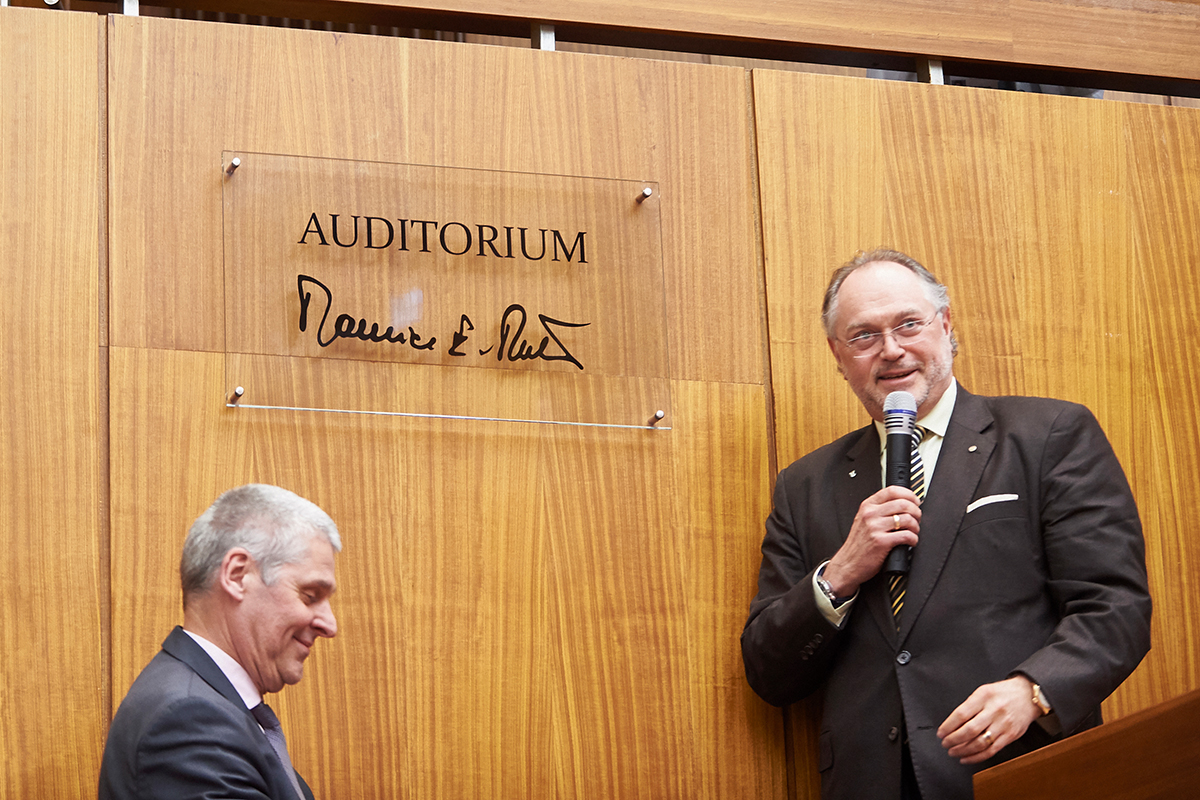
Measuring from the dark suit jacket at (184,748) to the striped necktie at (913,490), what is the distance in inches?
52.9

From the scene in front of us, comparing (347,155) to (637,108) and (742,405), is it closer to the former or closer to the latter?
(637,108)

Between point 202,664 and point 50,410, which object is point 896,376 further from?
point 50,410

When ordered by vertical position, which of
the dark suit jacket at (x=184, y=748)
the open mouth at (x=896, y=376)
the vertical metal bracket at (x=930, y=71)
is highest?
the vertical metal bracket at (x=930, y=71)

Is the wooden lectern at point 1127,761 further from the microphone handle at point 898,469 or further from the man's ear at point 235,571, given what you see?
the man's ear at point 235,571

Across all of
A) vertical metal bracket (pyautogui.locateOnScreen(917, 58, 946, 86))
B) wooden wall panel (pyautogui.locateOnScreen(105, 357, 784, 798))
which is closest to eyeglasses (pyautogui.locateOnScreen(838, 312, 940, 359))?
wooden wall panel (pyautogui.locateOnScreen(105, 357, 784, 798))

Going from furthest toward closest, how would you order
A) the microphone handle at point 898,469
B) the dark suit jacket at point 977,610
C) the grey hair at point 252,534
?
the microphone handle at point 898,469 < the dark suit jacket at point 977,610 < the grey hair at point 252,534

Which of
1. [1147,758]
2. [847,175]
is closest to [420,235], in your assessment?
[847,175]

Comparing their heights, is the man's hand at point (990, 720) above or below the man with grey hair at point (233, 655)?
below

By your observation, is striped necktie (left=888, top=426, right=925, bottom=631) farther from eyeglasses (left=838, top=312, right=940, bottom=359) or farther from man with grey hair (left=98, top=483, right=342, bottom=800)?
man with grey hair (left=98, top=483, right=342, bottom=800)

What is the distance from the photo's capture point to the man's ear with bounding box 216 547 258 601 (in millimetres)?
2496

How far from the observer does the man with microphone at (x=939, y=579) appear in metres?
2.93
